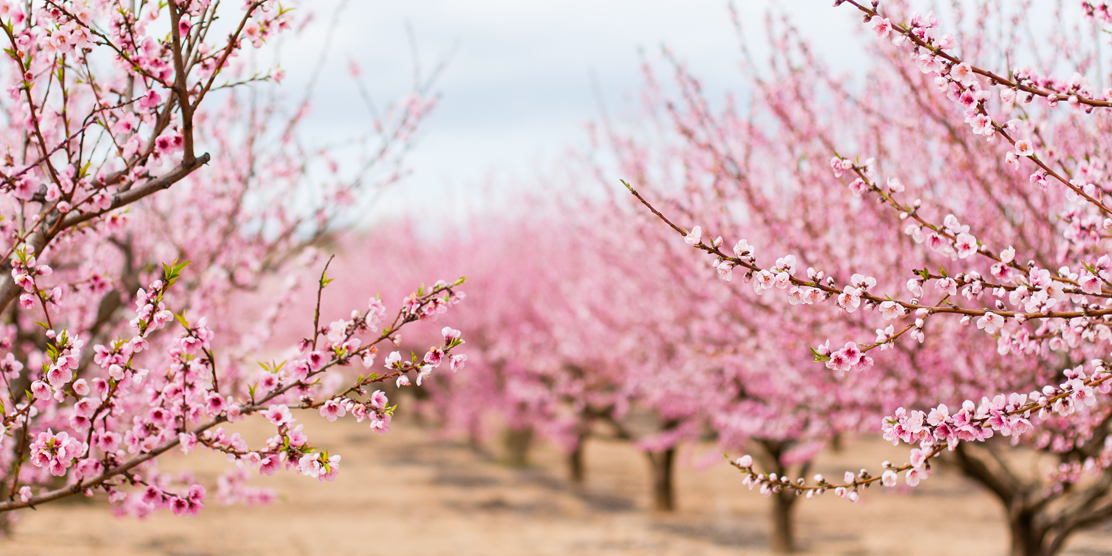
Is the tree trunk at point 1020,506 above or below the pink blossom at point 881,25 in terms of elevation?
below

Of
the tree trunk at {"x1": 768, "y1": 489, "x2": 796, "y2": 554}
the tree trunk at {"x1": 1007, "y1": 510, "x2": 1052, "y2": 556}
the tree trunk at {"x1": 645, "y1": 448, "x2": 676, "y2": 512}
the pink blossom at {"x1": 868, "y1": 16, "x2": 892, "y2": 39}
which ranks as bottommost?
the tree trunk at {"x1": 1007, "y1": 510, "x2": 1052, "y2": 556}

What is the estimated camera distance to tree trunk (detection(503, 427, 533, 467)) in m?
20.1

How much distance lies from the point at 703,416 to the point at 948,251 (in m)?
10.4

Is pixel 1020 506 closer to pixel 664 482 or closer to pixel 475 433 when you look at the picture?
pixel 664 482

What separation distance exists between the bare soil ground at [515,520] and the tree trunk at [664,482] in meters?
0.25

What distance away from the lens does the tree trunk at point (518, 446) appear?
20.1m

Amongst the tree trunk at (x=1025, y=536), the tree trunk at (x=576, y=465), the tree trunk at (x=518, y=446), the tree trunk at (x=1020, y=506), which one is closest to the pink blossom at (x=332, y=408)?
the tree trunk at (x=1020, y=506)

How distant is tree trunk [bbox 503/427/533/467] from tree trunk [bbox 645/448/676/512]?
5259 millimetres

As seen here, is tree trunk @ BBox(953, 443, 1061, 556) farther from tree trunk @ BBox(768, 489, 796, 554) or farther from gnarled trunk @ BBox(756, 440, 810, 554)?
tree trunk @ BBox(768, 489, 796, 554)

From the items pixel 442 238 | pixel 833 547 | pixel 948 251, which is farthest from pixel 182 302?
pixel 442 238

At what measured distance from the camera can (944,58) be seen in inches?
110

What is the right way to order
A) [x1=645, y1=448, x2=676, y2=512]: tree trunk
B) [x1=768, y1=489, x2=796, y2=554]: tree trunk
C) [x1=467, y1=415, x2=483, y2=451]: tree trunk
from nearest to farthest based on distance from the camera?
1. [x1=768, y1=489, x2=796, y2=554]: tree trunk
2. [x1=645, y1=448, x2=676, y2=512]: tree trunk
3. [x1=467, y1=415, x2=483, y2=451]: tree trunk

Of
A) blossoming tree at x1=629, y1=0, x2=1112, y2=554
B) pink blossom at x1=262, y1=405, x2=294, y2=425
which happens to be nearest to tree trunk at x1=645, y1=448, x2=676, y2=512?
blossoming tree at x1=629, y1=0, x2=1112, y2=554

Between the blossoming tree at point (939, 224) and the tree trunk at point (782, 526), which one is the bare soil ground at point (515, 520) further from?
the blossoming tree at point (939, 224)
